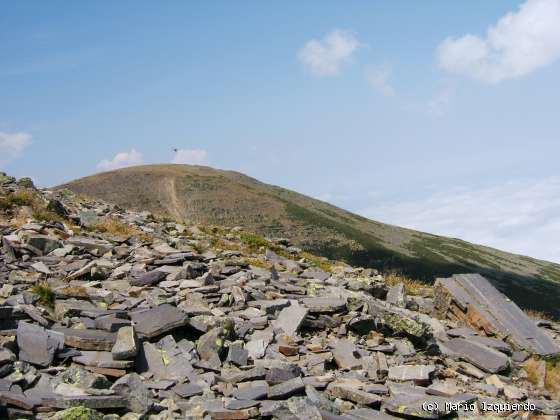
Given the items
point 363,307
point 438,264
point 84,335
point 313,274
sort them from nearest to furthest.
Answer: point 84,335
point 363,307
point 313,274
point 438,264

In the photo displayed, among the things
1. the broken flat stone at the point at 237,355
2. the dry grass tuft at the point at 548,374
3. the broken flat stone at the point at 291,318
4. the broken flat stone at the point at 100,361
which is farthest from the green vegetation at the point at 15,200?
the dry grass tuft at the point at 548,374

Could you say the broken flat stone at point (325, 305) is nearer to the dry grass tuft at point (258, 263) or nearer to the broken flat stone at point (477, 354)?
the broken flat stone at point (477, 354)

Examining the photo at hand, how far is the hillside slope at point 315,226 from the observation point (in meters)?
79.2

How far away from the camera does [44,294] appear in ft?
34.3

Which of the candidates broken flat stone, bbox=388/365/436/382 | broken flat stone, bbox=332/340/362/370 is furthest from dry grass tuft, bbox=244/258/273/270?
broken flat stone, bbox=388/365/436/382

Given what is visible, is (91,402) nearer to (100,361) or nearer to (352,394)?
(100,361)

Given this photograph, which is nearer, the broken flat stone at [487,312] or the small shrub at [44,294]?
the small shrub at [44,294]

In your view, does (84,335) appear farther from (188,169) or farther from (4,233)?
(188,169)

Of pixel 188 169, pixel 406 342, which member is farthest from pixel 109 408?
pixel 188 169

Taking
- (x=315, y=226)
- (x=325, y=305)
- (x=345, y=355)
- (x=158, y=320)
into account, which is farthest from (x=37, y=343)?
(x=315, y=226)

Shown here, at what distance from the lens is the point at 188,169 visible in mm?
114688

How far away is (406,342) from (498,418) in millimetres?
3215

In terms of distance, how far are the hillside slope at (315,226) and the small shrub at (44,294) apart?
64.2m

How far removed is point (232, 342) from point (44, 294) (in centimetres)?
433
